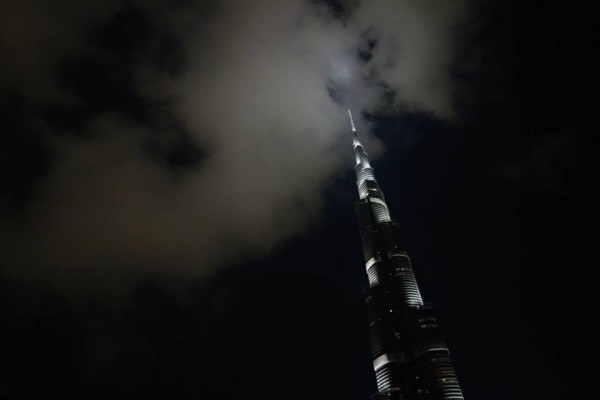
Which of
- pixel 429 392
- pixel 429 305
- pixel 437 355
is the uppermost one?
pixel 429 305

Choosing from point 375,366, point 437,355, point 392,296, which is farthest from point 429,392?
point 392,296

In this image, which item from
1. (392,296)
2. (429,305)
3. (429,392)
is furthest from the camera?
(392,296)

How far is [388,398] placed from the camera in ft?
555

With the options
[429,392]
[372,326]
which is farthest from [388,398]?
[372,326]

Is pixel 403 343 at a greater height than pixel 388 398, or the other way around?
pixel 403 343

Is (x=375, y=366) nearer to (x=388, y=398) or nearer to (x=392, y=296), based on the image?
(x=388, y=398)

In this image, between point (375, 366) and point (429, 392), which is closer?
point (429, 392)

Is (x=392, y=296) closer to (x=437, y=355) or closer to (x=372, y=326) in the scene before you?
(x=372, y=326)

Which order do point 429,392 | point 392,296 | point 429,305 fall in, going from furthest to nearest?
point 392,296, point 429,305, point 429,392

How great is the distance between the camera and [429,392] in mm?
164875

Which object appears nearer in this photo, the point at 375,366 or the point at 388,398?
the point at 388,398

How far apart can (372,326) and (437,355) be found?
106 ft

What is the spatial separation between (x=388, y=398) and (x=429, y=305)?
3916 cm

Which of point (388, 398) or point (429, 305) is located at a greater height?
point (429, 305)
